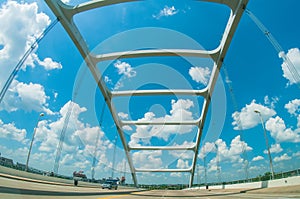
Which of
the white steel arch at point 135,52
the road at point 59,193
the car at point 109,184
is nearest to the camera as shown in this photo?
the road at point 59,193

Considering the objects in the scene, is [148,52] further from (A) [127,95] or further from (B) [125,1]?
(A) [127,95]

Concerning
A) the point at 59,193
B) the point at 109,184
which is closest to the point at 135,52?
the point at 109,184

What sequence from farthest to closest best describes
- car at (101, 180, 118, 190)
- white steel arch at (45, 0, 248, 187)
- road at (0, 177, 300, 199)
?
car at (101, 180, 118, 190)
white steel arch at (45, 0, 248, 187)
road at (0, 177, 300, 199)

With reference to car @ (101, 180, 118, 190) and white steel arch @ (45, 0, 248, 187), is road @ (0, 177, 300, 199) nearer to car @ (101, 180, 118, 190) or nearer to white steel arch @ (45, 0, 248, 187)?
car @ (101, 180, 118, 190)

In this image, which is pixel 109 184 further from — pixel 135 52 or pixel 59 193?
pixel 59 193

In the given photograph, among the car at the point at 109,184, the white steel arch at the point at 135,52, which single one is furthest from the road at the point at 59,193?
the white steel arch at the point at 135,52

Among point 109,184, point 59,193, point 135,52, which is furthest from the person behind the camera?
point 109,184

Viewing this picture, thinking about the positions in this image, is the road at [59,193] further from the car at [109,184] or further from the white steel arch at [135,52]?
the white steel arch at [135,52]

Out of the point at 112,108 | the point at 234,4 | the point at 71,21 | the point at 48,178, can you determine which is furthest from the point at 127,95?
the point at 234,4

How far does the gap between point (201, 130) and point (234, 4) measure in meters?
30.9

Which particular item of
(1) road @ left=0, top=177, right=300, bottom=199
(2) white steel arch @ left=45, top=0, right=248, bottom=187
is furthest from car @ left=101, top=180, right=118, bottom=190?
(1) road @ left=0, top=177, right=300, bottom=199

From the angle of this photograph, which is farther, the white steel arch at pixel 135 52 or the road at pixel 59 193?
the white steel arch at pixel 135 52

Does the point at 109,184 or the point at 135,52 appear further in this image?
the point at 109,184

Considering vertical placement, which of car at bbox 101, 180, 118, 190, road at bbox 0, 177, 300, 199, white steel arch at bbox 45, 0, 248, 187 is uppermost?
white steel arch at bbox 45, 0, 248, 187
